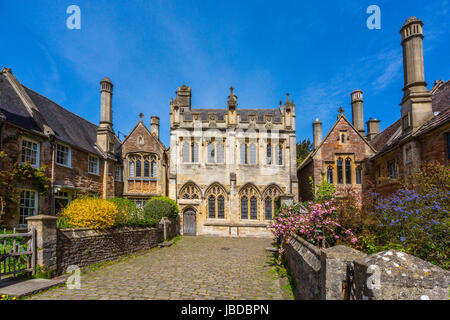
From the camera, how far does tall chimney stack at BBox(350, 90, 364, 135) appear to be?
1013 inches

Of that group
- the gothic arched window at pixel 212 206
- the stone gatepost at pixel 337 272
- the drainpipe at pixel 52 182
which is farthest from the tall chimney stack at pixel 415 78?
the drainpipe at pixel 52 182

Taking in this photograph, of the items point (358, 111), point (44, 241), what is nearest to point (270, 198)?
point (358, 111)

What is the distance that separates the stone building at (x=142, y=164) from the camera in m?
23.4

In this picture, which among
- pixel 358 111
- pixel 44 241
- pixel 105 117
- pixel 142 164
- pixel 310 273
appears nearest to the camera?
pixel 310 273

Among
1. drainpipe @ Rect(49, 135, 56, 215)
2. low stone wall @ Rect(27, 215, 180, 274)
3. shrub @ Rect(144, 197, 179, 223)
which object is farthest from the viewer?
shrub @ Rect(144, 197, 179, 223)

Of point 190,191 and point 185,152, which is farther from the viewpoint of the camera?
point 185,152

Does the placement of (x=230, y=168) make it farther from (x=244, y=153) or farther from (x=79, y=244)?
(x=79, y=244)

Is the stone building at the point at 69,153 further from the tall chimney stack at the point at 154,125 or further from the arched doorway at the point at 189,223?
the arched doorway at the point at 189,223

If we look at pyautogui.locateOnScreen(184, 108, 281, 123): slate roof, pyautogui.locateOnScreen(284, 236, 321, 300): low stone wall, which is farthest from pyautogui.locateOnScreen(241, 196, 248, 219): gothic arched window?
pyautogui.locateOnScreen(284, 236, 321, 300): low stone wall

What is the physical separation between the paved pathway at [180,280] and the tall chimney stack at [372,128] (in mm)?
22416

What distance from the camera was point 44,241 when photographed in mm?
8312

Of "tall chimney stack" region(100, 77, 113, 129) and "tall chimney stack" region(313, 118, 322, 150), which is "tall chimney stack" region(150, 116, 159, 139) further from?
"tall chimney stack" region(313, 118, 322, 150)

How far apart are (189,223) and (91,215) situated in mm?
12584

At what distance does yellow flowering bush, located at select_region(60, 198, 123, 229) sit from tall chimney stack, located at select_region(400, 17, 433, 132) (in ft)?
60.7
